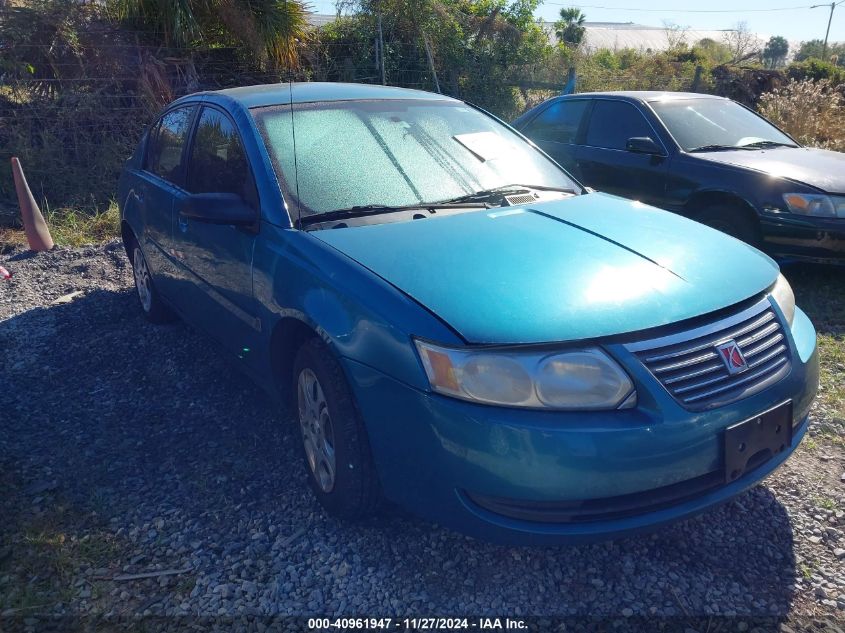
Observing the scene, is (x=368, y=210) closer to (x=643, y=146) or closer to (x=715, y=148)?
(x=643, y=146)

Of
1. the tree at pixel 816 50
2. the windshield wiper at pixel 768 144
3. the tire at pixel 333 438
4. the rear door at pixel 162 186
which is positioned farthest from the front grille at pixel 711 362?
the tree at pixel 816 50

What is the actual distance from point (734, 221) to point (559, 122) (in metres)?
2.18

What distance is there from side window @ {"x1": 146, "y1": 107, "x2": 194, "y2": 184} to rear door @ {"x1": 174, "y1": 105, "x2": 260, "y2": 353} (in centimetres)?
22

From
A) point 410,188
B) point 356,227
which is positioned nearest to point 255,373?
point 356,227

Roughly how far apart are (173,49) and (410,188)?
7.78 metres

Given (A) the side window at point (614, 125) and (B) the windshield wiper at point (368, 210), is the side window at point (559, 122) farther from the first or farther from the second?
(B) the windshield wiper at point (368, 210)

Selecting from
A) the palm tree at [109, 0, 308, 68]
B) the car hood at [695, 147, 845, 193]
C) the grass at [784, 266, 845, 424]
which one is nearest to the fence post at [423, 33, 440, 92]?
the palm tree at [109, 0, 308, 68]

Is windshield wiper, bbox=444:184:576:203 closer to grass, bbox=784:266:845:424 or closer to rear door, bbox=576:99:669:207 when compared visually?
grass, bbox=784:266:845:424

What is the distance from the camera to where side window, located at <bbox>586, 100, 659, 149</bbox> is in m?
6.04

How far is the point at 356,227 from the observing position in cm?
285

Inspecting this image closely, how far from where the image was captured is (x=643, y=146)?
5.70 m

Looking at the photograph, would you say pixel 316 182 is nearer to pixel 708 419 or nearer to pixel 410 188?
pixel 410 188

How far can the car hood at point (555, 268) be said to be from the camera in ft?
7.25

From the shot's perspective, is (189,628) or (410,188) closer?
(189,628)
